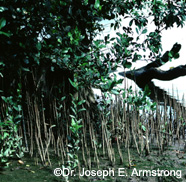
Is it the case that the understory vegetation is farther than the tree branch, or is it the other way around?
the tree branch

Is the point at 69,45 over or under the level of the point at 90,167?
over

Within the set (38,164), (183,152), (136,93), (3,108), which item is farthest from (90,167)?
(183,152)

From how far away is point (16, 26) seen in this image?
2.33 m

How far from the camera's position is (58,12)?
95.3 inches

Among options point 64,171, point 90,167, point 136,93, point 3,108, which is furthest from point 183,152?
→ point 3,108

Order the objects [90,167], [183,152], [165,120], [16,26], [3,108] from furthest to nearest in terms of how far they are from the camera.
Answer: [165,120]
[183,152]
[3,108]
[90,167]
[16,26]

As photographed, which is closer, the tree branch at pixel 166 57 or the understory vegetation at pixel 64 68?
the understory vegetation at pixel 64 68

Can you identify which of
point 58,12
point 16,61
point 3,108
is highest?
point 58,12

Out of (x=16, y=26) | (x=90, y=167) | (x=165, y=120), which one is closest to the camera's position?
(x=16, y=26)

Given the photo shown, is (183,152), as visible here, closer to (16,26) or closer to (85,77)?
(85,77)

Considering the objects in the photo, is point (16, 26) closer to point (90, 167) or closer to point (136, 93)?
point (136, 93)

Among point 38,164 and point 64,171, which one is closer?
point 64,171

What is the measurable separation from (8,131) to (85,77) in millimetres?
998

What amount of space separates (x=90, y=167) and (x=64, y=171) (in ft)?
0.88
